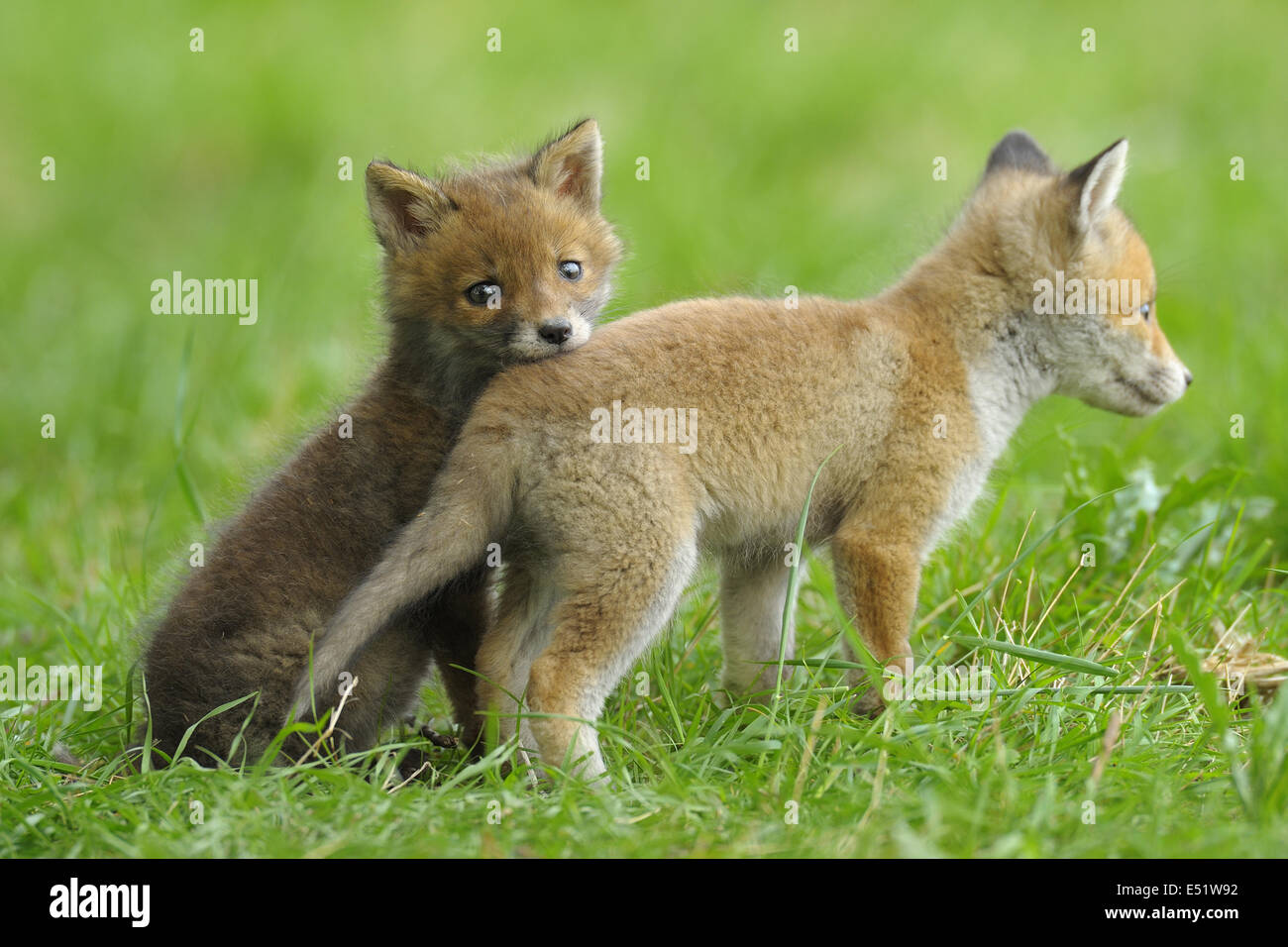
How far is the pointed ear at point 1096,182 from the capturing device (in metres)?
5.17

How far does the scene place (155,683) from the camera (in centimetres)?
476

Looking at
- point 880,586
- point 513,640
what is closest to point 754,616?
point 880,586

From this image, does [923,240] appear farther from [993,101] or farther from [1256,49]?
[1256,49]

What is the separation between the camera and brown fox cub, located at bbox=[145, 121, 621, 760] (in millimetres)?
4680

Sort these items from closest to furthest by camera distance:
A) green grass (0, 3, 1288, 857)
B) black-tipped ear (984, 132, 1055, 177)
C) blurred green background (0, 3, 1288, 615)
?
green grass (0, 3, 1288, 857) → black-tipped ear (984, 132, 1055, 177) → blurred green background (0, 3, 1288, 615)

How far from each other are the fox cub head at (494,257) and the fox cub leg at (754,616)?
119 cm

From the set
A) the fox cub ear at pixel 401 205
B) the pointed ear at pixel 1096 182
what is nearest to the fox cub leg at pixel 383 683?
the fox cub ear at pixel 401 205

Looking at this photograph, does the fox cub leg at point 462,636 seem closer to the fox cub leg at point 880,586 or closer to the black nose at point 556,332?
the black nose at point 556,332

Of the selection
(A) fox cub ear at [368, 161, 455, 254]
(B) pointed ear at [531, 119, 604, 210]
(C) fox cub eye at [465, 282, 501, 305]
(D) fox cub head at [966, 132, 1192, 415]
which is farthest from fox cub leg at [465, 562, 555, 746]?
(D) fox cub head at [966, 132, 1192, 415]

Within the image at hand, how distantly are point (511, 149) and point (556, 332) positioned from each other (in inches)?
80.4

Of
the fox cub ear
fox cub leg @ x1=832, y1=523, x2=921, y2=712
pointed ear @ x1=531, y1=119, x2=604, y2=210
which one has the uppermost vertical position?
pointed ear @ x1=531, y1=119, x2=604, y2=210

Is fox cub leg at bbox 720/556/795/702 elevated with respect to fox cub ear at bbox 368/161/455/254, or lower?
lower

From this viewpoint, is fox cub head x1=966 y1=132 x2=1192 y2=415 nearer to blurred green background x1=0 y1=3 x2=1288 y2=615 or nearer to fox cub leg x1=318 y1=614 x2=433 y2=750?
blurred green background x1=0 y1=3 x2=1288 y2=615

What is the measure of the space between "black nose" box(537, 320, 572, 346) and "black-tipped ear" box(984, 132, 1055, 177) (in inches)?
87.0
